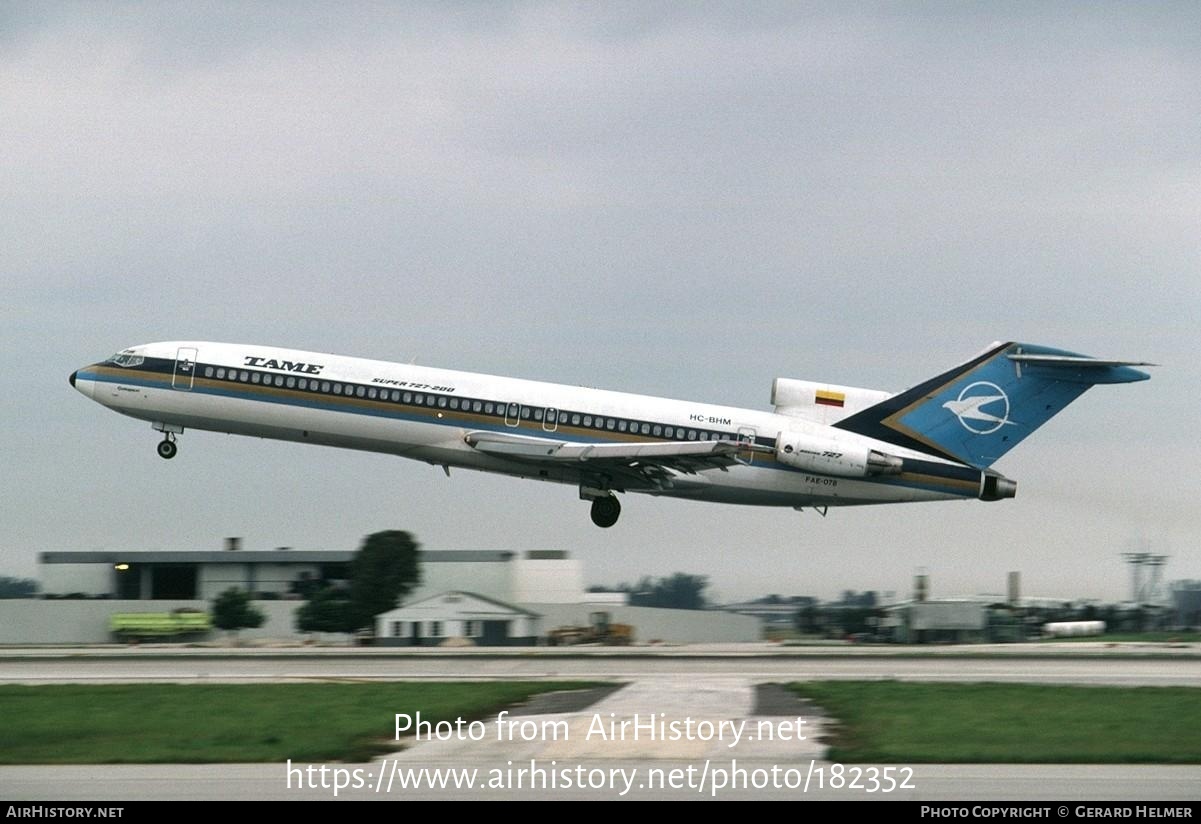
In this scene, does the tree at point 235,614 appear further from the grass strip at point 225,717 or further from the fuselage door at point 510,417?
the grass strip at point 225,717

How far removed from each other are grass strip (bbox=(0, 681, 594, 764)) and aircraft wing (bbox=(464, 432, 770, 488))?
11.6 meters

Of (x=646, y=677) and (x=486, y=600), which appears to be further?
(x=486, y=600)

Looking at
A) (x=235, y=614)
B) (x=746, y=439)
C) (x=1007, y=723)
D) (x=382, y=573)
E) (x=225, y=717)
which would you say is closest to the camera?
(x=1007, y=723)

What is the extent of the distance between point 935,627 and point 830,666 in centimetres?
2984

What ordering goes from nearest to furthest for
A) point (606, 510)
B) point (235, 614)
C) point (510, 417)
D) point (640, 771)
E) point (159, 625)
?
point (640, 771) < point (510, 417) < point (606, 510) < point (159, 625) < point (235, 614)

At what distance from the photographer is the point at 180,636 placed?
242ft

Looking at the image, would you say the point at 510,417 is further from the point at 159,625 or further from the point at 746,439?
the point at 159,625

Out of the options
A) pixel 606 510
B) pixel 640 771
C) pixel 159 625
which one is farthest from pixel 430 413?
pixel 159 625

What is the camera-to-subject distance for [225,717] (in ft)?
91.7

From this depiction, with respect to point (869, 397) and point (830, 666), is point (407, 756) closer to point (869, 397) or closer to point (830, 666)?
point (830, 666)

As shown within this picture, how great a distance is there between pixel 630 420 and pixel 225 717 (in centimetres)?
2016

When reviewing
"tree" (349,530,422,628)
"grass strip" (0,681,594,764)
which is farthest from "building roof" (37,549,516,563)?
"grass strip" (0,681,594,764)

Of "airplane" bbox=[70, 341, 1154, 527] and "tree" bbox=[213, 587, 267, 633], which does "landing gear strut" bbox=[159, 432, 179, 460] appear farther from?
"tree" bbox=[213, 587, 267, 633]

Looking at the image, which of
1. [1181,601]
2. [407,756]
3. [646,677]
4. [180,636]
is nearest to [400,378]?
[646,677]
